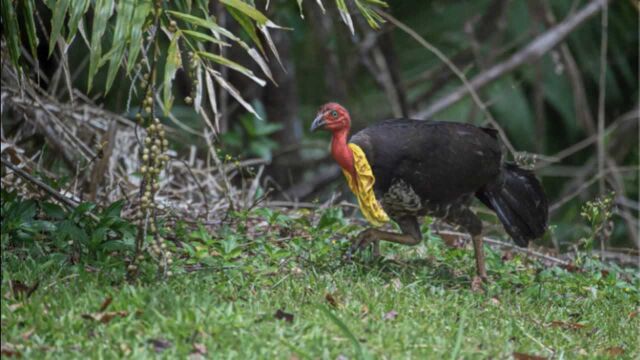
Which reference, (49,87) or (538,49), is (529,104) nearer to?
(538,49)

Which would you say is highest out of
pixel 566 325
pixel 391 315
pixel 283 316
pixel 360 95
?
pixel 283 316

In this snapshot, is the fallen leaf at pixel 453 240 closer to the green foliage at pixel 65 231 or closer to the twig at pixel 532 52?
the green foliage at pixel 65 231

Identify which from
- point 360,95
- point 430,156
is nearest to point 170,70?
point 430,156

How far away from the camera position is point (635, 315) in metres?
5.92

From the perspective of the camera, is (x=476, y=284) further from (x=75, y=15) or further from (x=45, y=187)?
(x=75, y=15)

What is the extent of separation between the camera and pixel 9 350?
4.13 metres

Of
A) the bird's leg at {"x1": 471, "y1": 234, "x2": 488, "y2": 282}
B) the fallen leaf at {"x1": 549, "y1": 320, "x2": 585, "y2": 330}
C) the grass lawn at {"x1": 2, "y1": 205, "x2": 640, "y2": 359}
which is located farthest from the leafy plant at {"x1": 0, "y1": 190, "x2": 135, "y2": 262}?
the fallen leaf at {"x1": 549, "y1": 320, "x2": 585, "y2": 330}

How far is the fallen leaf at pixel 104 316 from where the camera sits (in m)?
4.43

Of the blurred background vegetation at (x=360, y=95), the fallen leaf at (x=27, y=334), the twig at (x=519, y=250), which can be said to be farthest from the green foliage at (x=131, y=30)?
the twig at (x=519, y=250)

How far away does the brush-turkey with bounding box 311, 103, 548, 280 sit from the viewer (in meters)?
5.88

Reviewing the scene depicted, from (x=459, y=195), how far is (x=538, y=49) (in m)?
4.27

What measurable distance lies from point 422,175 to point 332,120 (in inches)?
23.1

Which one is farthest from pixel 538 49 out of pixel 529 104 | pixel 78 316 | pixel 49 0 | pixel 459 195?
Answer: pixel 78 316

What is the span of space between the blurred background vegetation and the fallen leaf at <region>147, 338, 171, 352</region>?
2666 mm
